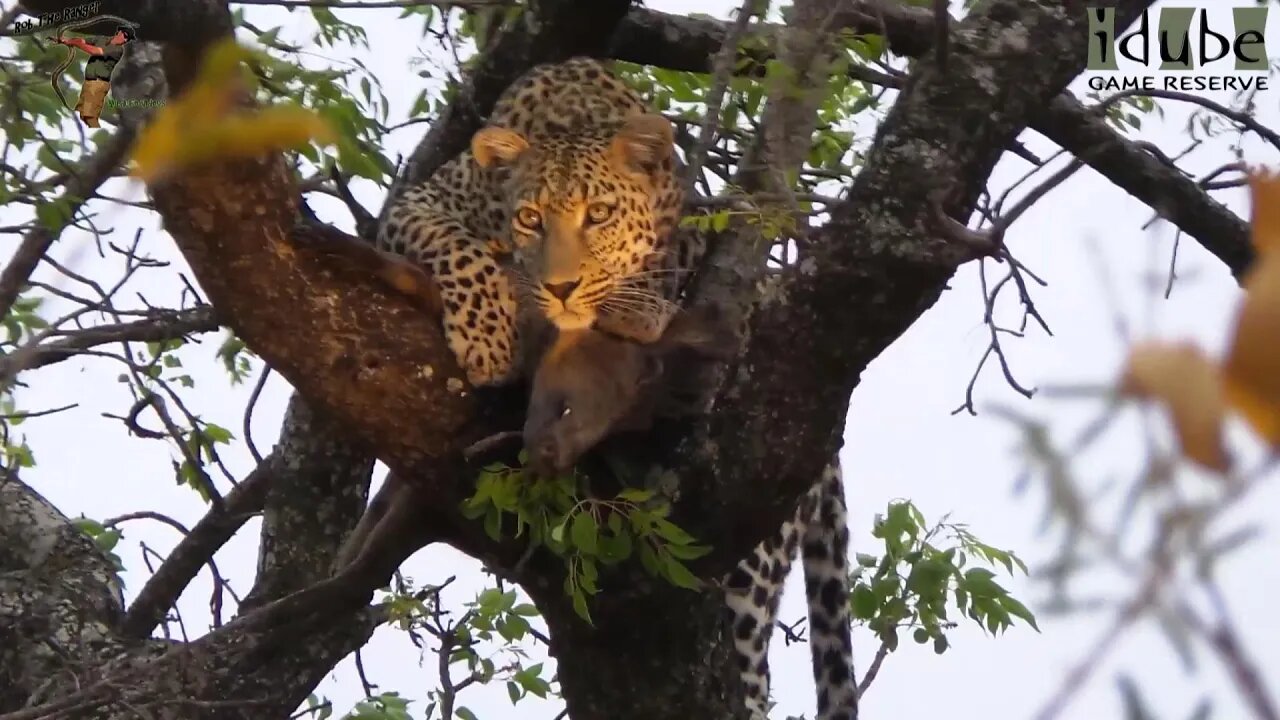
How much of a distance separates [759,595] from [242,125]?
3.87 metres

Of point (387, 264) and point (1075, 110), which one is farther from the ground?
point (1075, 110)

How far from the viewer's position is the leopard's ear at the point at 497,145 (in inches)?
155

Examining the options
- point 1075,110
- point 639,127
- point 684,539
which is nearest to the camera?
point 684,539

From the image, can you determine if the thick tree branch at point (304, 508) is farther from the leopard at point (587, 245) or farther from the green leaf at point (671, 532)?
the green leaf at point (671, 532)

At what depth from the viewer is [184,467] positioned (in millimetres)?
4977

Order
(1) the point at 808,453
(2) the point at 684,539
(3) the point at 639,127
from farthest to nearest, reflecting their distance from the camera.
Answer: (3) the point at 639,127 < (1) the point at 808,453 < (2) the point at 684,539

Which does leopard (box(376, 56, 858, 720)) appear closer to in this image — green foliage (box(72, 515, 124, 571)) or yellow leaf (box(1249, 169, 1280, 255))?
green foliage (box(72, 515, 124, 571))

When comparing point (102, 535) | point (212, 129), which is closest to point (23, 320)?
point (102, 535)

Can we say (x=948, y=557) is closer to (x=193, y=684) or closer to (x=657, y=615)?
(x=657, y=615)

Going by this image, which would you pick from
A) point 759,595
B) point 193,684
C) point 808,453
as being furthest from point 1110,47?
point 193,684

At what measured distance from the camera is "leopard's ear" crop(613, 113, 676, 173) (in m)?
4.10

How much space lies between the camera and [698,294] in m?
3.29

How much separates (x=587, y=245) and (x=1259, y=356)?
139 inches

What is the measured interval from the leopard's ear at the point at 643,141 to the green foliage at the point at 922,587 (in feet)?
4.01
